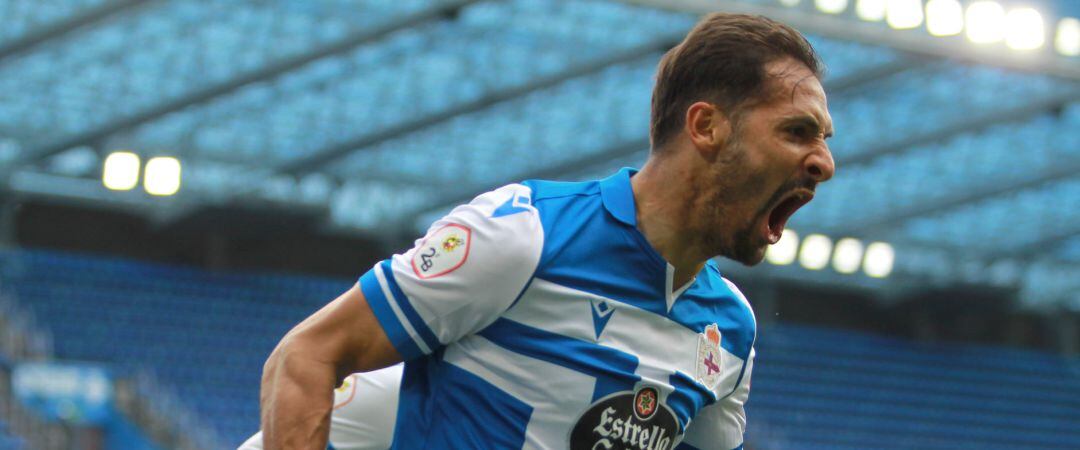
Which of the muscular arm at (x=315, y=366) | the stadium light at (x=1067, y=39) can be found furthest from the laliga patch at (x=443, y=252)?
the stadium light at (x=1067, y=39)

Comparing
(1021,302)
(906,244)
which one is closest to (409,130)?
(906,244)

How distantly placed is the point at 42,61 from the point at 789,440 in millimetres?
10926

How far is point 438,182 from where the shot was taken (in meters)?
24.0

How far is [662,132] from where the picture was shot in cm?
249

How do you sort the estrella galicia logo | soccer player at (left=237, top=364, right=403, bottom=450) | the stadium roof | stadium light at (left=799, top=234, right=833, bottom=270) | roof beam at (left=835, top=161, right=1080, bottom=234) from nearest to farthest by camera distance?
1. the estrella galicia logo
2. soccer player at (left=237, top=364, right=403, bottom=450)
3. the stadium roof
4. roof beam at (left=835, top=161, right=1080, bottom=234)
5. stadium light at (left=799, top=234, right=833, bottom=270)

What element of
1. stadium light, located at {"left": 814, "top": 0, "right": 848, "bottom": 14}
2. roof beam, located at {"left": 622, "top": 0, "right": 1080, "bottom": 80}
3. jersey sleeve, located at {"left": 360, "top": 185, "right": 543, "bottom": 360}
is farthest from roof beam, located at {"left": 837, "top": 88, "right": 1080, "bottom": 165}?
jersey sleeve, located at {"left": 360, "top": 185, "right": 543, "bottom": 360}

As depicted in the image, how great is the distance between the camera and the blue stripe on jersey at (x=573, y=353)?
7.92ft

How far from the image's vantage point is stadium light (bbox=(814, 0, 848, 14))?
16.5 m

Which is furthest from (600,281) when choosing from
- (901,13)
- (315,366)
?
(901,13)

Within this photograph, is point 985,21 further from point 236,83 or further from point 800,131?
point 800,131

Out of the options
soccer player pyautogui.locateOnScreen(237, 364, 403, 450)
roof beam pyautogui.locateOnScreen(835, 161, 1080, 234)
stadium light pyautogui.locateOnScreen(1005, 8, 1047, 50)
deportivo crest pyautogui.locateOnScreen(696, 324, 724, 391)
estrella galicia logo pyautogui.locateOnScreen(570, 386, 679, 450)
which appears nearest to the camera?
estrella galicia logo pyautogui.locateOnScreen(570, 386, 679, 450)

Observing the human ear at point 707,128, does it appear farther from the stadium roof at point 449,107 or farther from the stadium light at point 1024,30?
the stadium light at point 1024,30

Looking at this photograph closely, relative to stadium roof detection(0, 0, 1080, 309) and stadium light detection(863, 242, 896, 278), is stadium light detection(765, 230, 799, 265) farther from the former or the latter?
stadium light detection(863, 242, 896, 278)

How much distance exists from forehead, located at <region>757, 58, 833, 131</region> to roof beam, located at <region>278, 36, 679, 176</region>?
16066 mm
